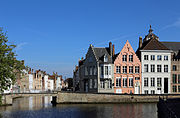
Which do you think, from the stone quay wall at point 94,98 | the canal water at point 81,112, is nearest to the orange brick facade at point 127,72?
the stone quay wall at point 94,98

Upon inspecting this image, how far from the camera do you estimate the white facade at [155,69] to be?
68500 millimetres

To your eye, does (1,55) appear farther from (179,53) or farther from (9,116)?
(179,53)

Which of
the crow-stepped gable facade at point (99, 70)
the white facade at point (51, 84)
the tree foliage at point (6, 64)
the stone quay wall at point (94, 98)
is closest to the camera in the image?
the tree foliage at point (6, 64)

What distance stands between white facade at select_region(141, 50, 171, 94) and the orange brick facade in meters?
1.63

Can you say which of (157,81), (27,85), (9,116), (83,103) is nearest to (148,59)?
(157,81)

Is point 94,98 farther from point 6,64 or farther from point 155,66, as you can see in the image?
point 6,64

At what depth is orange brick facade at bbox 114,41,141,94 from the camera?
6762 centimetres

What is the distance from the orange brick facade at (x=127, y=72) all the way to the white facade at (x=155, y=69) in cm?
163

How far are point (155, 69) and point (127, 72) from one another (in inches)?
280

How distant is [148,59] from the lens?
68.8 meters

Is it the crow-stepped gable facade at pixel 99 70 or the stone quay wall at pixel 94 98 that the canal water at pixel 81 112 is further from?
the crow-stepped gable facade at pixel 99 70

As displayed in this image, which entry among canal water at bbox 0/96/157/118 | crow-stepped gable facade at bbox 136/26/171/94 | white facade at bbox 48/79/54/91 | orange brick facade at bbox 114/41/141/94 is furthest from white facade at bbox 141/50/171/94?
white facade at bbox 48/79/54/91

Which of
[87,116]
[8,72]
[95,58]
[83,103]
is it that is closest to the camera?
[8,72]

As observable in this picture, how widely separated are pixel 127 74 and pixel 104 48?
888 cm
